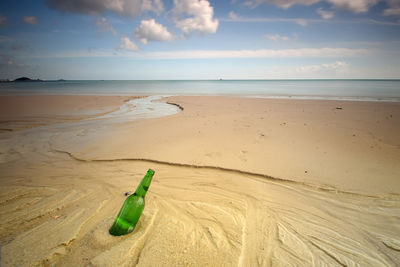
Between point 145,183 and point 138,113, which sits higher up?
point 145,183

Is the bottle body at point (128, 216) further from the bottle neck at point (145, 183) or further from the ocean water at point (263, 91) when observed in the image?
the ocean water at point (263, 91)

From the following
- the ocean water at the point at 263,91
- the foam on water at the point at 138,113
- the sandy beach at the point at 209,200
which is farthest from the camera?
the ocean water at the point at 263,91

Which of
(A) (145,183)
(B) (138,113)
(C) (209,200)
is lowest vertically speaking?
(C) (209,200)

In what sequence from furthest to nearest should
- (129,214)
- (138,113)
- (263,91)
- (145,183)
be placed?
1. (263,91)
2. (138,113)
3. (129,214)
4. (145,183)

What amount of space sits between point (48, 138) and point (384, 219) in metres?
7.13

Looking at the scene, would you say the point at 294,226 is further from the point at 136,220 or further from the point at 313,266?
the point at 136,220

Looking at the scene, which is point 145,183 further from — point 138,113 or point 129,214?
point 138,113

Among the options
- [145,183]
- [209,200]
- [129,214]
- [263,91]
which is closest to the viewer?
[145,183]

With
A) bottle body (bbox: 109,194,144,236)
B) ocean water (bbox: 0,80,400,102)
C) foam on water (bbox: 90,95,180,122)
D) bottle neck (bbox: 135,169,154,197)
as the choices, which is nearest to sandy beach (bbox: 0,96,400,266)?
bottle body (bbox: 109,194,144,236)

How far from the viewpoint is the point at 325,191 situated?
2.56m

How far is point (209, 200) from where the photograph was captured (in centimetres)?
232

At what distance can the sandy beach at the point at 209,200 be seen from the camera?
151 centimetres

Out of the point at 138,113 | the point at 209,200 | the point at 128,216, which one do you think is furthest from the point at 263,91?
the point at 128,216

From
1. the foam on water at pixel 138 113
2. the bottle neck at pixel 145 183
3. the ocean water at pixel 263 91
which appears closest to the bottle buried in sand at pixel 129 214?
the bottle neck at pixel 145 183
